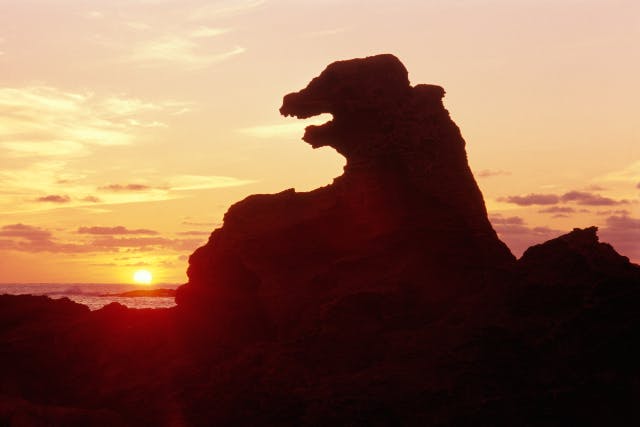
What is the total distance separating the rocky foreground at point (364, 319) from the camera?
1883cm

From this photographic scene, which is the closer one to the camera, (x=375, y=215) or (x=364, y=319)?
(x=364, y=319)

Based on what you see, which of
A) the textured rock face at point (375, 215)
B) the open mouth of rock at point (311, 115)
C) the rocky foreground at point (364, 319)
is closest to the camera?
the rocky foreground at point (364, 319)

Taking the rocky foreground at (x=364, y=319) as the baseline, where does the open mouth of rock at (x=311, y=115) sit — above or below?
above

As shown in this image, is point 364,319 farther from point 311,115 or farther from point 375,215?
point 311,115

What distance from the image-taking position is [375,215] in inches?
979

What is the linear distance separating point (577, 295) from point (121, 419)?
46.7ft

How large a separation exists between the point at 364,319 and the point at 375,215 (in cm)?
434

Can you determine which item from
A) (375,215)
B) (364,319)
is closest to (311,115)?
(375,215)

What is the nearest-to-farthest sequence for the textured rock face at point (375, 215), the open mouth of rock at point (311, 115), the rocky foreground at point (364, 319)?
the rocky foreground at point (364, 319) → the textured rock face at point (375, 215) → the open mouth of rock at point (311, 115)

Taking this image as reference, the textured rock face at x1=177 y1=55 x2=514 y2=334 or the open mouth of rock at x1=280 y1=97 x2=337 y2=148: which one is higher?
the open mouth of rock at x1=280 y1=97 x2=337 y2=148

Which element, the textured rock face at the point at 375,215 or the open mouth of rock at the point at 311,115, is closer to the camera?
the textured rock face at the point at 375,215

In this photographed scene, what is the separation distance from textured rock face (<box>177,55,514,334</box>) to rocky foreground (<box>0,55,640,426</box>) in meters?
0.07

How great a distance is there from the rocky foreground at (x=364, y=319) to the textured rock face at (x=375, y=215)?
7 cm

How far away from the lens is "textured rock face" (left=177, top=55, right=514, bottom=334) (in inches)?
960
